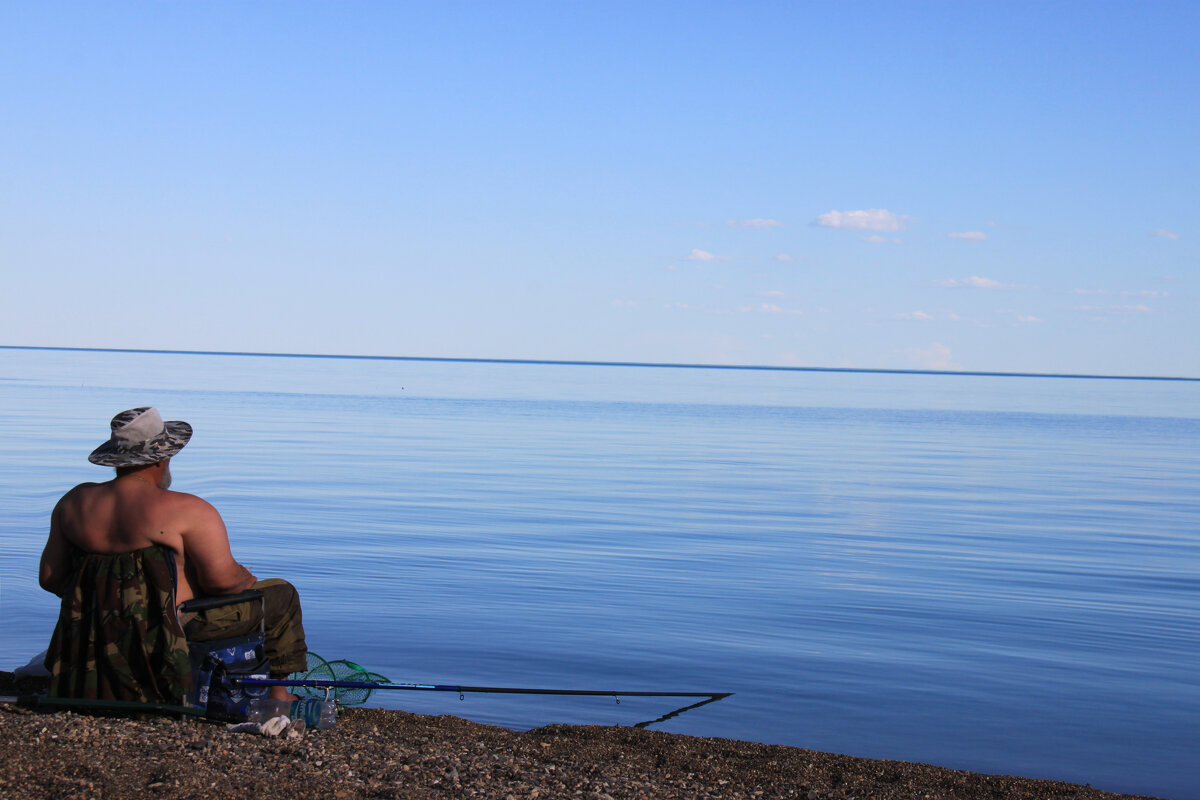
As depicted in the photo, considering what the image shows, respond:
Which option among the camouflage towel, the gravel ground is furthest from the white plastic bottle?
the camouflage towel

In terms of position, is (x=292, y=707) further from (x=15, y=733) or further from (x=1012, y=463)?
(x=1012, y=463)

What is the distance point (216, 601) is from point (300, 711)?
69cm

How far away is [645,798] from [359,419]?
120 ft

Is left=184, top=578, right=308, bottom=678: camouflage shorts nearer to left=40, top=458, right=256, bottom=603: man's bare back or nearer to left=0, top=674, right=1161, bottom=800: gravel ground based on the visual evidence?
left=40, top=458, right=256, bottom=603: man's bare back

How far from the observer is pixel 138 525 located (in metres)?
5.13

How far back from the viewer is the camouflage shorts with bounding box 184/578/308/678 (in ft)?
17.4

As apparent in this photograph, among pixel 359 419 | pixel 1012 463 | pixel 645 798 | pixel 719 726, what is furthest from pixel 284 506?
pixel 359 419

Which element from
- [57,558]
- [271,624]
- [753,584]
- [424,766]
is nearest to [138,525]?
[57,558]

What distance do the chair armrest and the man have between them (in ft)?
0.10

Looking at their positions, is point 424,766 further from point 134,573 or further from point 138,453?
point 138,453

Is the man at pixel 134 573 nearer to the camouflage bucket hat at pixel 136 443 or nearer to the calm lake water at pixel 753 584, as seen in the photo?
the camouflage bucket hat at pixel 136 443

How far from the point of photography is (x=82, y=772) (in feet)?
14.7

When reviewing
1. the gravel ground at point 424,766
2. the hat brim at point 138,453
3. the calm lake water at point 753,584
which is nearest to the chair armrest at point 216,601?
the gravel ground at point 424,766

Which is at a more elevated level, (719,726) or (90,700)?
(90,700)
